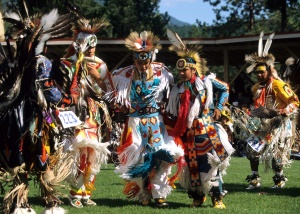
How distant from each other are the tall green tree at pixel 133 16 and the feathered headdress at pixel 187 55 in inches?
966

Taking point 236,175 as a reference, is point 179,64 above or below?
above

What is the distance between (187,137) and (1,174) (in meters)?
2.27

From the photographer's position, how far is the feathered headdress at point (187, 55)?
22.3 feet

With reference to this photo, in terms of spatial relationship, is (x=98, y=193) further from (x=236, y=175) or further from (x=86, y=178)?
(x=236, y=175)

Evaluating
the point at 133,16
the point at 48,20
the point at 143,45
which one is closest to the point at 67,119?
the point at 48,20

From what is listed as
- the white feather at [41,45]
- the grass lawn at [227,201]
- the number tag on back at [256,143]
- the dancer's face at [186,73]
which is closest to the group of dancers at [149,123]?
the dancer's face at [186,73]

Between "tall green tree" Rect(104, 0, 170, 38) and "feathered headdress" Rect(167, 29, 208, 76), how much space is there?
24535 millimetres

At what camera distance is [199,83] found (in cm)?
680

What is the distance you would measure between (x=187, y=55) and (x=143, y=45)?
460 mm

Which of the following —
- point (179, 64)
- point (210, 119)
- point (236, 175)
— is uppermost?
point (179, 64)

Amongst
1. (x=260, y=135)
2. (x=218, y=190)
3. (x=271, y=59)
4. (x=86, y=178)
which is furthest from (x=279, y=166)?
(x=86, y=178)

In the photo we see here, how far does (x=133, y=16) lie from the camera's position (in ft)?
117

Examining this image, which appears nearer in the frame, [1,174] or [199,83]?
[1,174]

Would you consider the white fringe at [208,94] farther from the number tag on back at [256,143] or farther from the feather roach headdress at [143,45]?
the number tag on back at [256,143]
